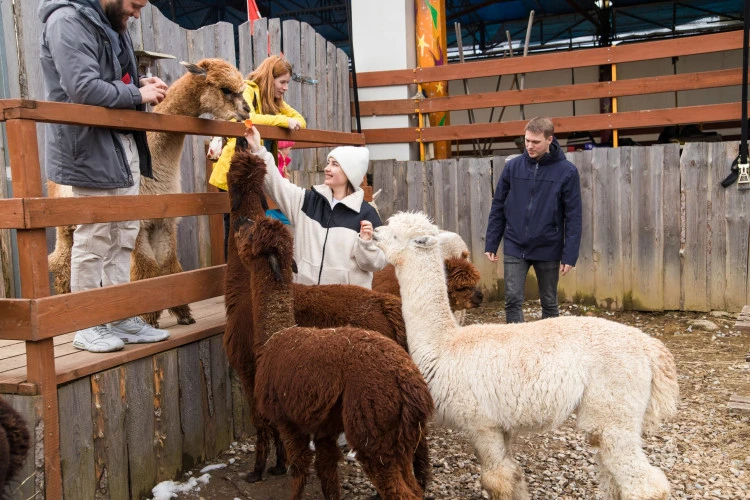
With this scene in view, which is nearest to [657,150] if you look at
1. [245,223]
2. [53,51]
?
[245,223]

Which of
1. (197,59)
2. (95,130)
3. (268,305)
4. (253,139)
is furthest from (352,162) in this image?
(197,59)

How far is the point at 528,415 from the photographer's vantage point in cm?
330

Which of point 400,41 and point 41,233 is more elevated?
point 400,41

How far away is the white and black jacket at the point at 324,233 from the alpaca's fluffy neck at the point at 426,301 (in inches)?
21.3

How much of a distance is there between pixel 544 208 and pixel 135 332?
3470 mm

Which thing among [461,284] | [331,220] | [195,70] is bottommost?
[461,284]

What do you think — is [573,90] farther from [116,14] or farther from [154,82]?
[116,14]

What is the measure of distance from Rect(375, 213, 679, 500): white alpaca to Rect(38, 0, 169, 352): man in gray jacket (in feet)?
5.72

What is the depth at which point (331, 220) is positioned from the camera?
4207 mm

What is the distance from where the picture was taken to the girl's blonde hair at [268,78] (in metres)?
5.32

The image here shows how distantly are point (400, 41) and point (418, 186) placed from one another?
2.15m

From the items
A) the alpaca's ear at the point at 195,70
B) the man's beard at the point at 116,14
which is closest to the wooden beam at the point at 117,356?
the alpaca's ear at the point at 195,70

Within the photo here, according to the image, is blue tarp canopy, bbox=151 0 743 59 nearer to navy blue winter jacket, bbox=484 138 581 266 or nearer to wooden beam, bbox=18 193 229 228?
navy blue winter jacket, bbox=484 138 581 266

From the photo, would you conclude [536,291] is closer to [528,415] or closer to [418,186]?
[418,186]
